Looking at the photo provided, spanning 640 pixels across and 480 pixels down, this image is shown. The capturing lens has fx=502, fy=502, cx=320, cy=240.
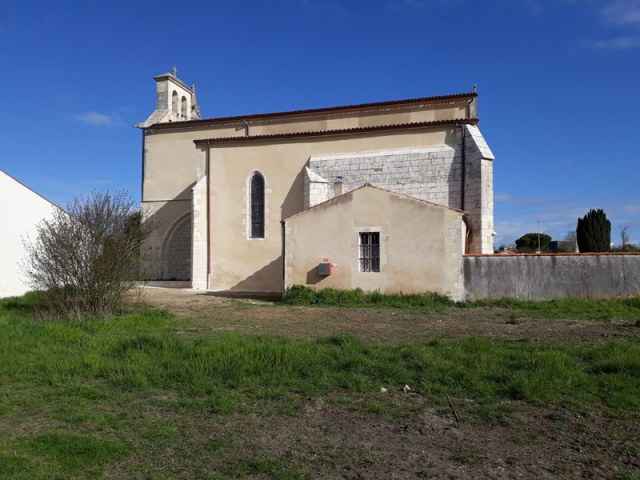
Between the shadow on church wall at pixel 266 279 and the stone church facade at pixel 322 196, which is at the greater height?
the stone church facade at pixel 322 196

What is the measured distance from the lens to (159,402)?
5348mm

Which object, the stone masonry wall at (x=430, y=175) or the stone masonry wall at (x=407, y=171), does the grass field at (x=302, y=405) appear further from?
the stone masonry wall at (x=407, y=171)

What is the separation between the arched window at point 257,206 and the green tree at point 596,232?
834 inches

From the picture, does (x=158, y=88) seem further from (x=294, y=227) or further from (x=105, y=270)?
(x=105, y=270)

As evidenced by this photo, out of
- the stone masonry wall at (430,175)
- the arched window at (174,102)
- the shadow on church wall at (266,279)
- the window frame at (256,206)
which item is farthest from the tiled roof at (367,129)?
the arched window at (174,102)

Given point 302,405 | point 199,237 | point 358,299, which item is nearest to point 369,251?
point 358,299

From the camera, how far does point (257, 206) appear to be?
2142cm

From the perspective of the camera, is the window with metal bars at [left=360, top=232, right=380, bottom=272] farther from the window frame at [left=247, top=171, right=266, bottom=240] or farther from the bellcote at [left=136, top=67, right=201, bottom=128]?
the bellcote at [left=136, top=67, right=201, bottom=128]

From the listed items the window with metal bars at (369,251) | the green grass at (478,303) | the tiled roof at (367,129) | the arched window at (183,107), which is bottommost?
the green grass at (478,303)

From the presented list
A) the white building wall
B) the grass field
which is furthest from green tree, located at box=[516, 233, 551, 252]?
the grass field

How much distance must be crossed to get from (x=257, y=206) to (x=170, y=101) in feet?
35.7

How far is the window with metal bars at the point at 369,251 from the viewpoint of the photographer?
15477mm

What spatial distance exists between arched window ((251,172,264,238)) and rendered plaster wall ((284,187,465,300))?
5128 millimetres

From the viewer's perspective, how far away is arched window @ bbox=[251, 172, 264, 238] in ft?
69.8
